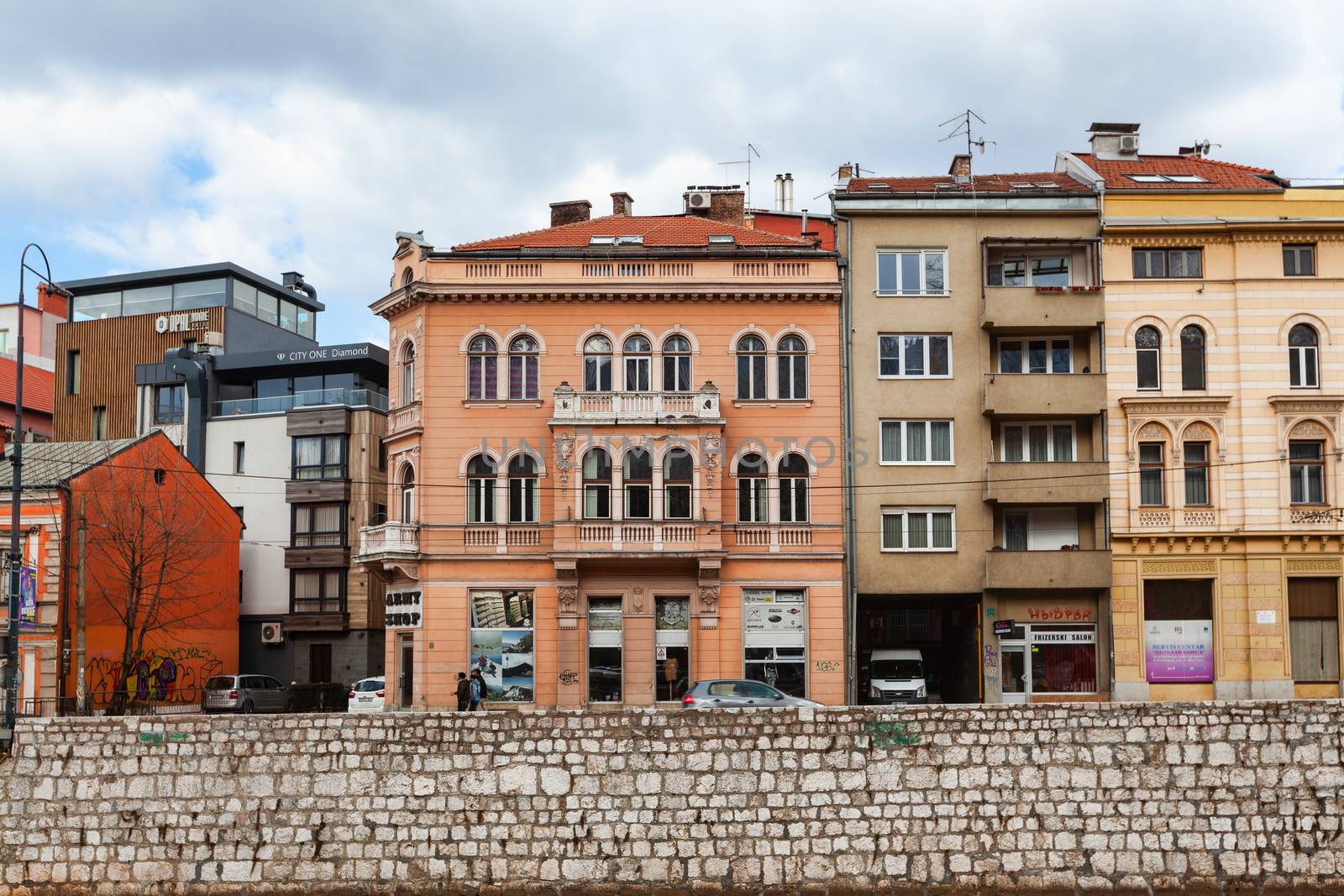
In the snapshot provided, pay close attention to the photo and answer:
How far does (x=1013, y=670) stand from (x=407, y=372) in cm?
2195

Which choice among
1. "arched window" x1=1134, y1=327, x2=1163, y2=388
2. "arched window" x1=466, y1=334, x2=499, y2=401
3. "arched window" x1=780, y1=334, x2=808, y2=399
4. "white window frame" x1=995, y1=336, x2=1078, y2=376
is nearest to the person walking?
"arched window" x1=466, y1=334, x2=499, y2=401

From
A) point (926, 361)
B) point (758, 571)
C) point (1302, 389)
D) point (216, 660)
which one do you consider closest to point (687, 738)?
point (758, 571)

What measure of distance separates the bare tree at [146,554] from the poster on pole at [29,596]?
310 centimetres

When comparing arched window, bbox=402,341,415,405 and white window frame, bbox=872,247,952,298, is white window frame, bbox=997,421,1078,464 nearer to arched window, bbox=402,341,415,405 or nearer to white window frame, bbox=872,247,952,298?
white window frame, bbox=872,247,952,298

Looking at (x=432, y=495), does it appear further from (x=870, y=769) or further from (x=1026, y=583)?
(x=870, y=769)

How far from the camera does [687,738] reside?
22.6 meters

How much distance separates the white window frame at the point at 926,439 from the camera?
147 feet

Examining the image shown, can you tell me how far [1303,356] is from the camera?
44344 mm

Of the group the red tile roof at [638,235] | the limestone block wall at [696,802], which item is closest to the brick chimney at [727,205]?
the red tile roof at [638,235]

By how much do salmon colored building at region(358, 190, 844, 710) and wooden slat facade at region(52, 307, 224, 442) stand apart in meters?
30.1

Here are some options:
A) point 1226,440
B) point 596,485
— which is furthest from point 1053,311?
point 596,485

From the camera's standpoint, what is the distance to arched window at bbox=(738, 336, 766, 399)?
148 feet

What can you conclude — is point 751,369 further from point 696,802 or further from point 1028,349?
point 696,802

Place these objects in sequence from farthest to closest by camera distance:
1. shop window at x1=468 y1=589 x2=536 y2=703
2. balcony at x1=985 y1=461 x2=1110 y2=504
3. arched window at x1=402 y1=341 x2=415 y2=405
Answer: arched window at x1=402 y1=341 x2=415 y2=405
balcony at x1=985 y1=461 x2=1110 y2=504
shop window at x1=468 y1=589 x2=536 y2=703
